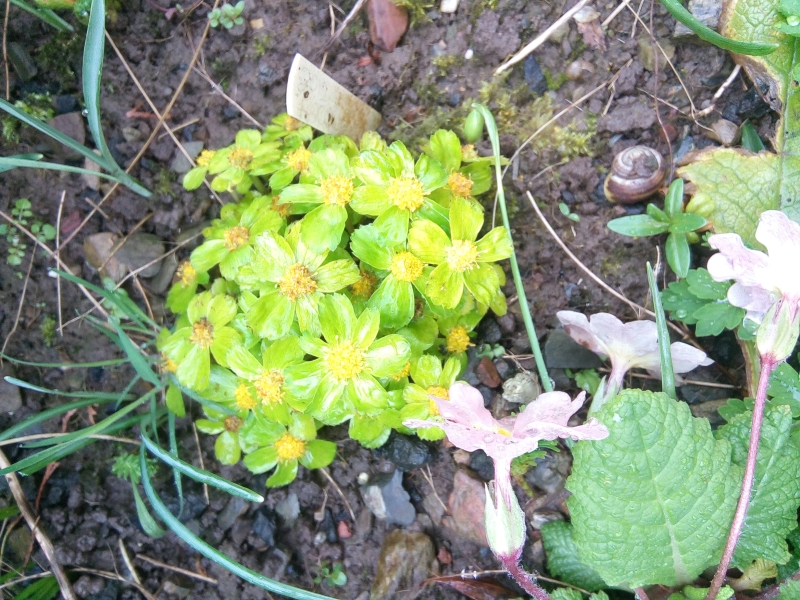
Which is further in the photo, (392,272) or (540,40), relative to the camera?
(540,40)

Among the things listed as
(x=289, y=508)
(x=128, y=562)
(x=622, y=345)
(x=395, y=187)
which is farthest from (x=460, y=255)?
(x=128, y=562)

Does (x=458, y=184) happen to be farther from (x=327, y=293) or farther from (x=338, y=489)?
(x=338, y=489)

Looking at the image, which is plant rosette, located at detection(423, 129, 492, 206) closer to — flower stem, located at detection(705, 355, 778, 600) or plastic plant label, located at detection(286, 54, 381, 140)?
plastic plant label, located at detection(286, 54, 381, 140)

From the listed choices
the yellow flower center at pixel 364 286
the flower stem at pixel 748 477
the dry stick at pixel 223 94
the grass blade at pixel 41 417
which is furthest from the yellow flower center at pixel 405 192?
the grass blade at pixel 41 417

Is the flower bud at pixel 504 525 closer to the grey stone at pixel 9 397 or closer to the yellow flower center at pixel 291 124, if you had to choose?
the yellow flower center at pixel 291 124

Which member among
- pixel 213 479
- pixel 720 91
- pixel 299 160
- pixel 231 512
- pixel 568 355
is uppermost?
pixel 720 91

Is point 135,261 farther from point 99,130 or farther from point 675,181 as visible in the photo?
point 675,181

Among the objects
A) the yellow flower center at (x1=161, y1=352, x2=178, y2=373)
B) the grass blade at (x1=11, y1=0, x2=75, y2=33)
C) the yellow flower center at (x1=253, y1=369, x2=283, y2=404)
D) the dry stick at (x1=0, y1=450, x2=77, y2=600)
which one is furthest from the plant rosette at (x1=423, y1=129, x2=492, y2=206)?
the dry stick at (x1=0, y1=450, x2=77, y2=600)
